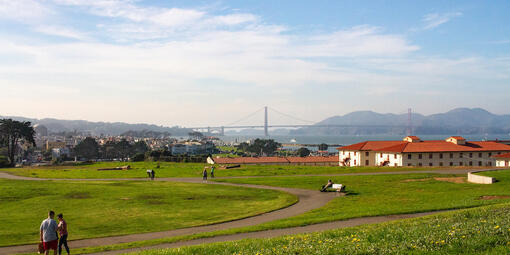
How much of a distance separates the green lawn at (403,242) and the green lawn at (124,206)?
25.1ft

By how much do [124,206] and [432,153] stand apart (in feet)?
170

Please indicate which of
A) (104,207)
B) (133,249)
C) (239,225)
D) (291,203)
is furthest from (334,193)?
(133,249)

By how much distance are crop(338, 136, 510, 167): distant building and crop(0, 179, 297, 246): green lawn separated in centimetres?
3937

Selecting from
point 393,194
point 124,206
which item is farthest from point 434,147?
point 124,206

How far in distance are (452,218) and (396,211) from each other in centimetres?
530

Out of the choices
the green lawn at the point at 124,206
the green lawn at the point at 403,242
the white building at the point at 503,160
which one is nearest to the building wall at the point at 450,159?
the white building at the point at 503,160

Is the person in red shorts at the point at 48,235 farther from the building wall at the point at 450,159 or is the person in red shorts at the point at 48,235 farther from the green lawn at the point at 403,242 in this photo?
the building wall at the point at 450,159

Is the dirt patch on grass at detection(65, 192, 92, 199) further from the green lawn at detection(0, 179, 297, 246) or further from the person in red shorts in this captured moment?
the person in red shorts

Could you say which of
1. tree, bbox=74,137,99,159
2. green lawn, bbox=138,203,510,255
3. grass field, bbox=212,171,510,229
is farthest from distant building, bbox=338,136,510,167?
tree, bbox=74,137,99,159

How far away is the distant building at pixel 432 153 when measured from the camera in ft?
209

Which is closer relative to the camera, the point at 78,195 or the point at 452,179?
the point at 78,195

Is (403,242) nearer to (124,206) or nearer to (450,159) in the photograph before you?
(124,206)

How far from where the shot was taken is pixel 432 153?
64.1 meters

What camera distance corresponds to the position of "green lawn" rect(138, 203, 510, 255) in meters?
9.95
